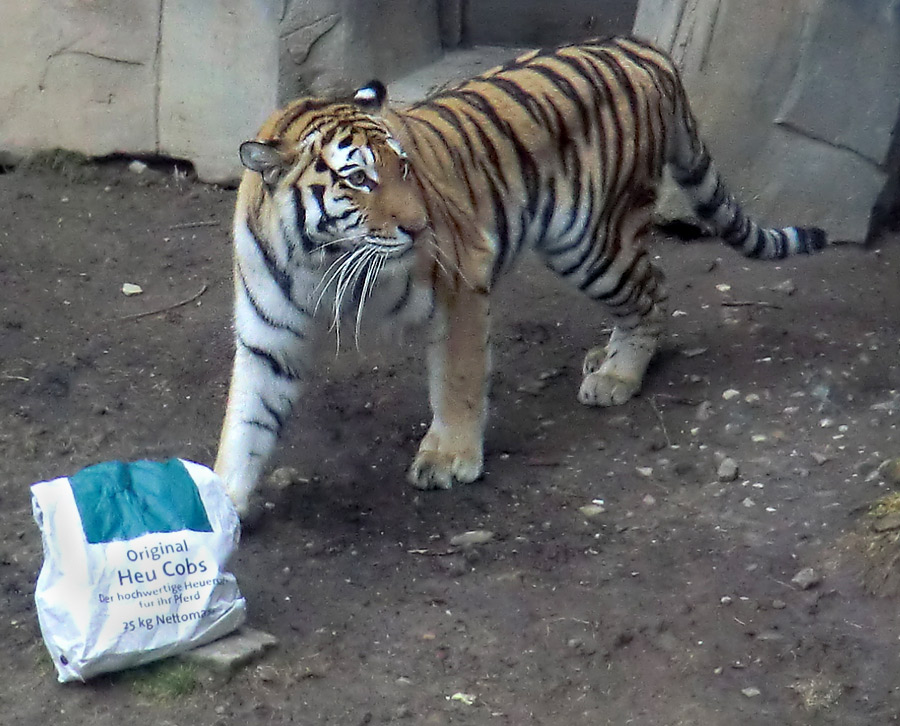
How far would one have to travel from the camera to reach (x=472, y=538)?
133 inches

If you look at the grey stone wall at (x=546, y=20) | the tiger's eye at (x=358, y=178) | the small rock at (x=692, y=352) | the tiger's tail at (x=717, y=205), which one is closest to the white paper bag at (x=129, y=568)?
the tiger's eye at (x=358, y=178)

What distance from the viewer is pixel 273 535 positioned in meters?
3.38

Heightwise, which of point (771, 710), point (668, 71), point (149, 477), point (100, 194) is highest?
point (668, 71)

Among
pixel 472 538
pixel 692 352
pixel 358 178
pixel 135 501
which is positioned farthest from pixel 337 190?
pixel 692 352

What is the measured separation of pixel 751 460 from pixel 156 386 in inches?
79.7

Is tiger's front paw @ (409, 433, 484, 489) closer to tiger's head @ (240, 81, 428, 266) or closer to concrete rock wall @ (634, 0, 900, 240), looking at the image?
tiger's head @ (240, 81, 428, 266)

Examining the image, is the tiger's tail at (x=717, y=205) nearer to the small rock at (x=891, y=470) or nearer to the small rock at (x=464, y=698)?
the small rock at (x=891, y=470)

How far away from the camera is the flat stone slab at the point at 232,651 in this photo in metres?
2.69

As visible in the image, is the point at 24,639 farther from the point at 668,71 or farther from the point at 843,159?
the point at 843,159

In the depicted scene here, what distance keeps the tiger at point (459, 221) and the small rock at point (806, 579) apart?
103cm

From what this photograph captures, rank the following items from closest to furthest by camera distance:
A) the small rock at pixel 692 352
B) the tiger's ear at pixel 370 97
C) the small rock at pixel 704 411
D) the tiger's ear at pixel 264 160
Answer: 1. the tiger's ear at pixel 264 160
2. the tiger's ear at pixel 370 97
3. the small rock at pixel 704 411
4. the small rock at pixel 692 352

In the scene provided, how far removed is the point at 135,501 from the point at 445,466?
3.85 feet

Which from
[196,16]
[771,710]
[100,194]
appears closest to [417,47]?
[196,16]

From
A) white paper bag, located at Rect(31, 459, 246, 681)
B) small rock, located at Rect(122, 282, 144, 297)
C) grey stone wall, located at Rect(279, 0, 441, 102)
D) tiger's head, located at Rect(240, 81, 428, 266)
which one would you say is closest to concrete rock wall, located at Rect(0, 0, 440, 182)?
grey stone wall, located at Rect(279, 0, 441, 102)
